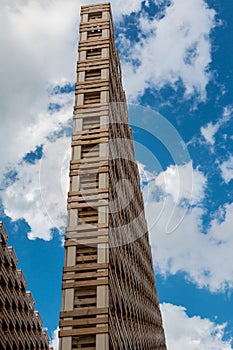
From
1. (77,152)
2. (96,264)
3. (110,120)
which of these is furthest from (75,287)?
(110,120)

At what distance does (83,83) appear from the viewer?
23516mm

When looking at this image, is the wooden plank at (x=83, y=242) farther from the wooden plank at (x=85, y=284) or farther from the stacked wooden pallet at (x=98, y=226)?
the wooden plank at (x=85, y=284)

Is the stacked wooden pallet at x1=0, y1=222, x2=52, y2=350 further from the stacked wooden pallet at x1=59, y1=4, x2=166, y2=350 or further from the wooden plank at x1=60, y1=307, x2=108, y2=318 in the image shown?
the wooden plank at x1=60, y1=307, x2=108, y2=318

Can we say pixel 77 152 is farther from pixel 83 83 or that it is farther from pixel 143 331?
pixel 143 331

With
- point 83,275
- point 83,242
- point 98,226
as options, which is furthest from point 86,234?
point 83,275

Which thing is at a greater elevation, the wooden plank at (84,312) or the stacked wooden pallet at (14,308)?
the stacked wooden pallet at (14,308)

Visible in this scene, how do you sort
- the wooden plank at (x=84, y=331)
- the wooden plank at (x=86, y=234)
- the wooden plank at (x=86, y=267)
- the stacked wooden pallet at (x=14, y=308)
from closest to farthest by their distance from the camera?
the wooden plank at (x=84, y=331)
the wooden plank at (x=86, y=267)
the wooden plank at (x=86, y=234)
the stacked wooden pallet at (x=14, y=308)

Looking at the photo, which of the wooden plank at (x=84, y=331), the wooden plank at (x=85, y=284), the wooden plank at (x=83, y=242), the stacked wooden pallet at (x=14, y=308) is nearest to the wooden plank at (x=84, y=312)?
the wooden plank at (x=84, y=331)

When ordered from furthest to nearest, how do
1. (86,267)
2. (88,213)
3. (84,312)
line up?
(88,213) < (86,267) < (84,312)

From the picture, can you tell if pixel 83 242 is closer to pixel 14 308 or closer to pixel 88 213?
pixel 88 213

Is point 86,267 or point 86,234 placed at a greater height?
point 86,234

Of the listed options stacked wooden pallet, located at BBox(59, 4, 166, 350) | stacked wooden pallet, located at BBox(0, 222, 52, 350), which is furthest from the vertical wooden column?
stacked wooden pallet, located at BBox(0, 222, 52, 350)

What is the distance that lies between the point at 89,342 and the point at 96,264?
2.49 m

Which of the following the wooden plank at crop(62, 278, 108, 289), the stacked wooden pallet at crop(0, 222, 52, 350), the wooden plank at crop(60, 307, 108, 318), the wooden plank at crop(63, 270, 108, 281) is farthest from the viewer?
the stacked wooden pallet at crop(0, 222, 52, 350)
